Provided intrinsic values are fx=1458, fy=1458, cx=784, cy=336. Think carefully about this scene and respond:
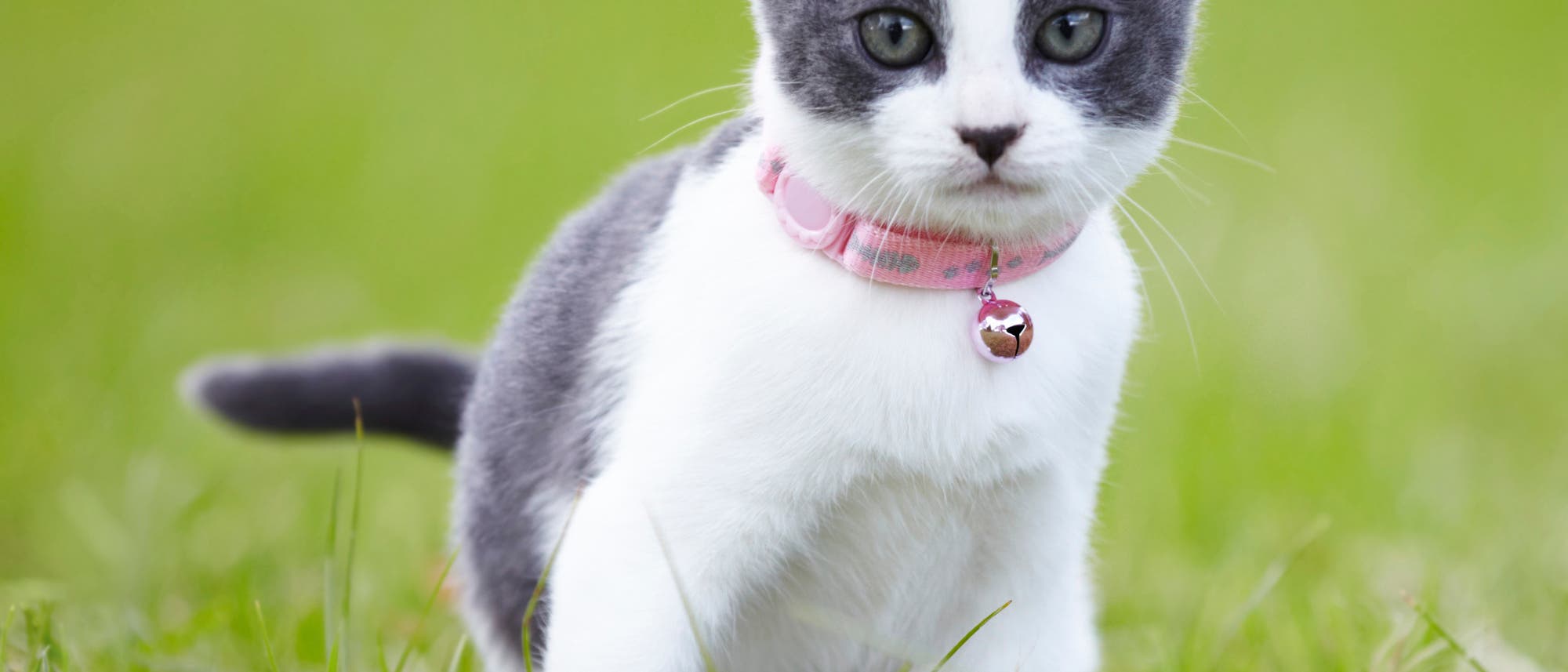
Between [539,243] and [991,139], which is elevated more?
[991,139]

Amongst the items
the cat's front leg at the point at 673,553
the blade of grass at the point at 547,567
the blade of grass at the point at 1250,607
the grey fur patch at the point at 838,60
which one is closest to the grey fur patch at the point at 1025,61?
the grey fur patch at the point at 838,60

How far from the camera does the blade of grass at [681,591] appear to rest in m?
1.47

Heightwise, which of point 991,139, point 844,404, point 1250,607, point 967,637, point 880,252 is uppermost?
point 991,139

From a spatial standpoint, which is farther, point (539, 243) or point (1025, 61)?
point (539, 243)

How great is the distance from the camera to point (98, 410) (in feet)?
10.9

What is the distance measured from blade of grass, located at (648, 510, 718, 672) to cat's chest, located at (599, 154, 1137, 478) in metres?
0.11

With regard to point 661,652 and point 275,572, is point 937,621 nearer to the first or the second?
point 661,652

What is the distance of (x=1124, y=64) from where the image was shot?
4.71 feet

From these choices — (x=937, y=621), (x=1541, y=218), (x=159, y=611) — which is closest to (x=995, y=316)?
(x=937, y=621)

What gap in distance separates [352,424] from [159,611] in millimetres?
504

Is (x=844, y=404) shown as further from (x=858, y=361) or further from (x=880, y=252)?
(x=880, y=252)

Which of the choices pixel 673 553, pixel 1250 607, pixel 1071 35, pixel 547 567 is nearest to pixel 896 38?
pixel 1071 35

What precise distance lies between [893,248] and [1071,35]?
0.88 feet

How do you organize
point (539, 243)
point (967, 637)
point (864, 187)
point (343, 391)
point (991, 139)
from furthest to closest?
point (539, 243) → point (343, 391) → point (967, 637) → point (864, 187) → point (991, 139)
